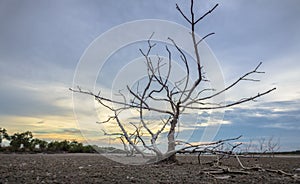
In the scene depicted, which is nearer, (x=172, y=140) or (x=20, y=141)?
(x=172, y=140)

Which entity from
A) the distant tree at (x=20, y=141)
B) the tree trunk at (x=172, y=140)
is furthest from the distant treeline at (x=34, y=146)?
the tree trunk at (x=172, y=140)

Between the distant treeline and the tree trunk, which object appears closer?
the tree trunk

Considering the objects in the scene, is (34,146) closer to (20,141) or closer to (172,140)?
(20,141)

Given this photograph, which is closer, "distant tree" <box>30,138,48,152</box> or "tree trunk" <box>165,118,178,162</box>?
"tree trunk" <box>165,118,178,162</box>

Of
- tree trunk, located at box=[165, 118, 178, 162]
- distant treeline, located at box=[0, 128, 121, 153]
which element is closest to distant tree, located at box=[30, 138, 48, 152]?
distant treeline, located at box=[0, 128, 121, 153]

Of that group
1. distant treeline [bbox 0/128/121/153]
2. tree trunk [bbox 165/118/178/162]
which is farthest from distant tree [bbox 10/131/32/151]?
tree trunk [bbox 165/118/178/162]

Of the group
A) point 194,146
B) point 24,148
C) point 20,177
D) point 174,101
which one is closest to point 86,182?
point 20,177

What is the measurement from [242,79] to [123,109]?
2.82 m

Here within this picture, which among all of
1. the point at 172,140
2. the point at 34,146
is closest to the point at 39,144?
the point at 34,146

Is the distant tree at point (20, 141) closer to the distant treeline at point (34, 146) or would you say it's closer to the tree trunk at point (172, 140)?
the distant treeline at point (34, 146)

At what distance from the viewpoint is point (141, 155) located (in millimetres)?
7609

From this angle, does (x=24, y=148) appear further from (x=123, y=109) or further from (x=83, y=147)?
(x=123, y=109)

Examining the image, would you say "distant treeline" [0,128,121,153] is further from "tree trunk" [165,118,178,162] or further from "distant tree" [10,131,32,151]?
"tree trunk" [165,118,178,162]

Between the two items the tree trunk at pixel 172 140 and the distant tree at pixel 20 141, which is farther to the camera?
the distant tree at pixel 20 141
